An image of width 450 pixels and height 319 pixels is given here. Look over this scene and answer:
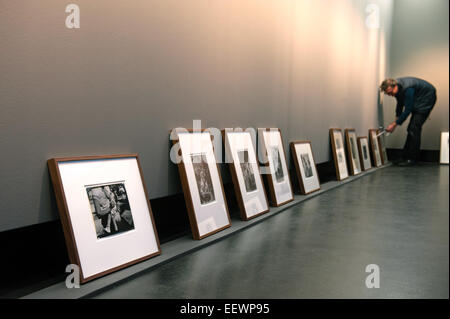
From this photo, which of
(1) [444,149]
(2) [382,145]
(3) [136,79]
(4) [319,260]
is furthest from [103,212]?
(1) [444,149]

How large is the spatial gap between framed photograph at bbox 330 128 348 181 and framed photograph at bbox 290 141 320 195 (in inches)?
30.8

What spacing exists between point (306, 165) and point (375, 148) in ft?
10.1

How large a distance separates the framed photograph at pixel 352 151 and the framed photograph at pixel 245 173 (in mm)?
2728

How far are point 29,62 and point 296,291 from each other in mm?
1334

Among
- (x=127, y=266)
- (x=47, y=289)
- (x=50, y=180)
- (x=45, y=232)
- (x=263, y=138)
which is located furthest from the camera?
(x=263, y=138)

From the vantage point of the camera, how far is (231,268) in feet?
5.54

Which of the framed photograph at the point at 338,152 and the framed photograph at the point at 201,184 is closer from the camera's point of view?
the framed photograph at the point at 201,184

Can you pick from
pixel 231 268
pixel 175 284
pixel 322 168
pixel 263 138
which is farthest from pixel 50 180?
pixel 322 168

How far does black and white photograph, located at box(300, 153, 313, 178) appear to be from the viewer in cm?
379

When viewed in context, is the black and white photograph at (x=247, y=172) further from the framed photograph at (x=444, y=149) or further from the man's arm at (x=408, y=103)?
the framed photograph at (x=444, y=149)

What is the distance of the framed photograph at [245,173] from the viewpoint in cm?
258

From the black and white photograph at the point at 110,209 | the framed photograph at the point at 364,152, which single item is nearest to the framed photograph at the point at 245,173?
the black and white photograph at the point at 110,209
